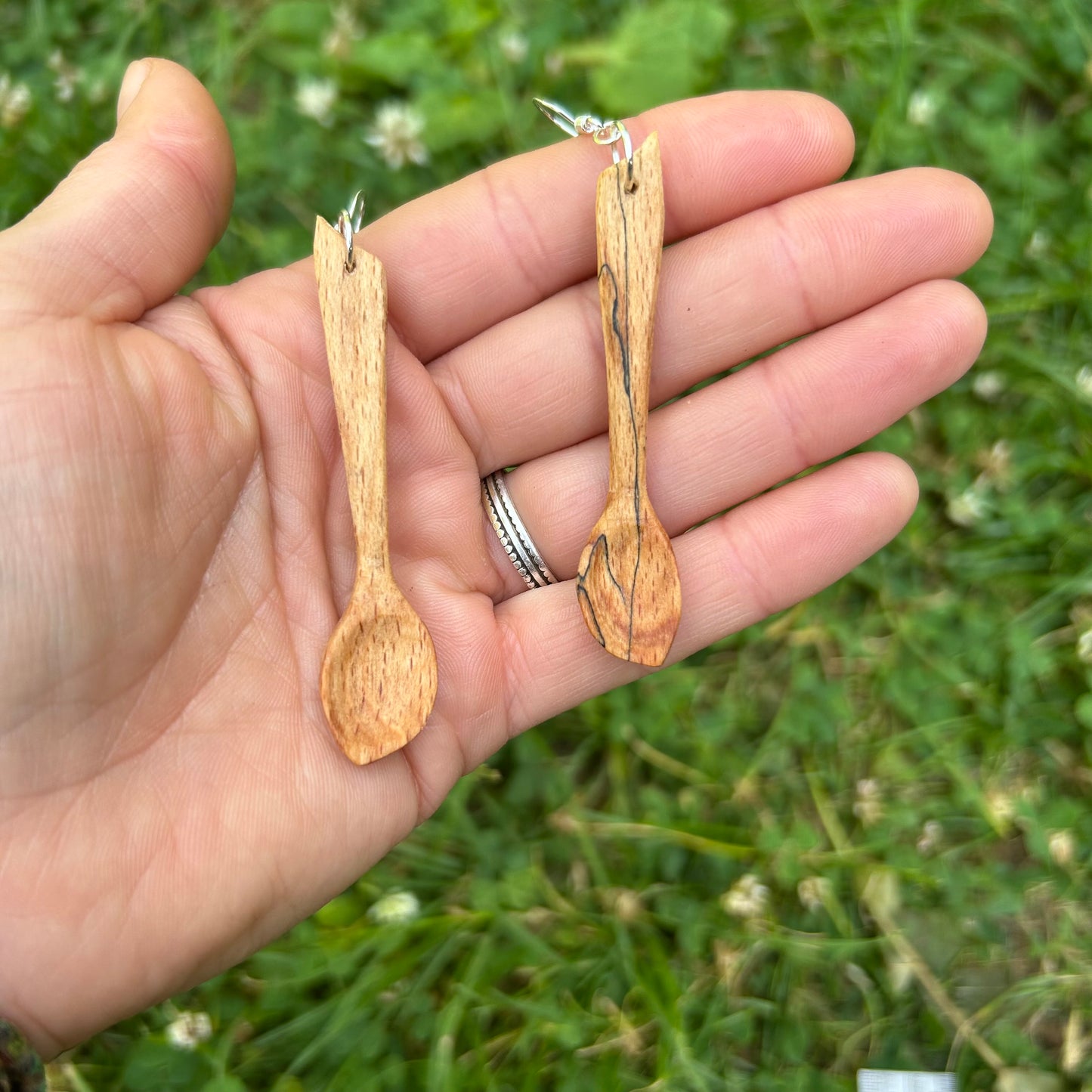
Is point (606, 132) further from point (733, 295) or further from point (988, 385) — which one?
point (988, 385)

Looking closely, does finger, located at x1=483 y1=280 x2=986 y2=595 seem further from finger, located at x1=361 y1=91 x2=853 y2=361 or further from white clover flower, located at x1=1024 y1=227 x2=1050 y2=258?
white clover flower, located at x1=1024 y1=227 x2=1050 y2=258

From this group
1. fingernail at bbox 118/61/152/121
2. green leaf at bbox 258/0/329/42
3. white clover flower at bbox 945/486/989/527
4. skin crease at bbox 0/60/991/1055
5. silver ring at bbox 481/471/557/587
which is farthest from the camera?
green leaf at bbox 258/0/329/42

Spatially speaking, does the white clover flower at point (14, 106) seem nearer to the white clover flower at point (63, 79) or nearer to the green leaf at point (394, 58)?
the white clover flower at point (63, 79)

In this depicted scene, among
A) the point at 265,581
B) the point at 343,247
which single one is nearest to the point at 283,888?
the point at 265,581

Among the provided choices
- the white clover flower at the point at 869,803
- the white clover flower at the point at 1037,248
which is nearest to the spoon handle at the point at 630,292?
the white clover flower at the point at 869,803

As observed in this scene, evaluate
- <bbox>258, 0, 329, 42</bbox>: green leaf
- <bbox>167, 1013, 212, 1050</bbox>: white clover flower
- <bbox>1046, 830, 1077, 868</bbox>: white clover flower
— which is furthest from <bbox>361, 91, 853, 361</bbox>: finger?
<bbox>1046, 830, 1077, 868</bbox>: white clover flower

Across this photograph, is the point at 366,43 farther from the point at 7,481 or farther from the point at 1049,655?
the point at 1049,655
